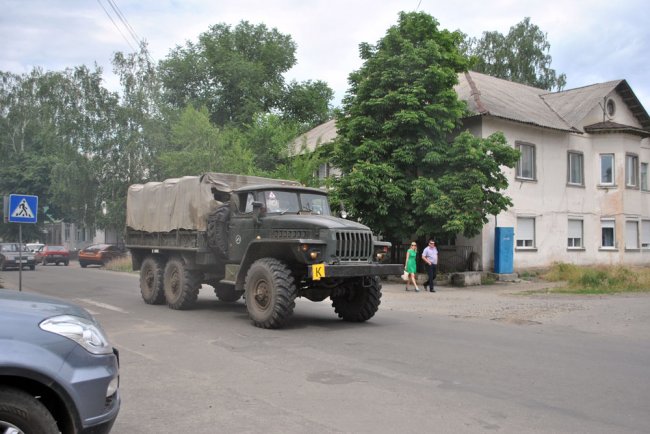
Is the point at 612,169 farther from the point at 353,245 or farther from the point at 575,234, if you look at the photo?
the point at 353,245

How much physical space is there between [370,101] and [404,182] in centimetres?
328

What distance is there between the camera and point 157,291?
13.9 m

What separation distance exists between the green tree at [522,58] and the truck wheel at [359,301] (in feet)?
130

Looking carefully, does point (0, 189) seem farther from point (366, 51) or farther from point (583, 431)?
point (583, 431)

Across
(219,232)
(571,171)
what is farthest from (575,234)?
(219,232)

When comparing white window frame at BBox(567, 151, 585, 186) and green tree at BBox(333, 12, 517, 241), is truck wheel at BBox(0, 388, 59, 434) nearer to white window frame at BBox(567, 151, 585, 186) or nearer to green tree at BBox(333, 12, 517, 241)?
green tree at BBox(333, 12, 517, 241)

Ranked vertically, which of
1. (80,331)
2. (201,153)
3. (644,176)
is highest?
(201,153)

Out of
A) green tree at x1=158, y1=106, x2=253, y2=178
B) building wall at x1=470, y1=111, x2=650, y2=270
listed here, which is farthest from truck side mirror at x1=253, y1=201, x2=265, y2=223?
green tree at x1=158, y1=106, x2=253, y2=178

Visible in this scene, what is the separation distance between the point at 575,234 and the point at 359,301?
2032 cm

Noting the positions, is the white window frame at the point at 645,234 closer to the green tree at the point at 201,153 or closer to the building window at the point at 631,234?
the building window at the point at 631,234

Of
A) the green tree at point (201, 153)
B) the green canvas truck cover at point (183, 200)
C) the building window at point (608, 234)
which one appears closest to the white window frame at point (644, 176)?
the building window at point (608, 234)

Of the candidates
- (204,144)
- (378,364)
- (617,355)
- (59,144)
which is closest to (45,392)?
(378,364)

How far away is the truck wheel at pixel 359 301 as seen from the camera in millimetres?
11086

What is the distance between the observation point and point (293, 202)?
11.5 metres
